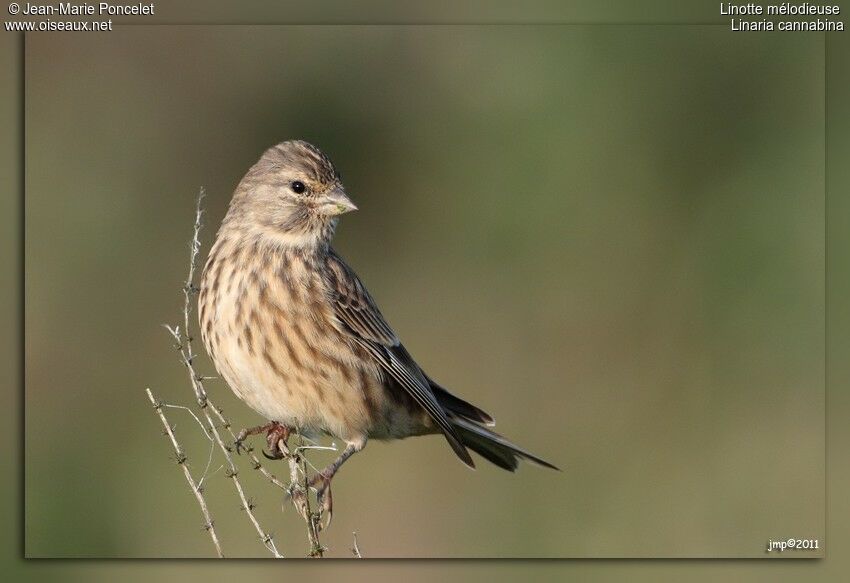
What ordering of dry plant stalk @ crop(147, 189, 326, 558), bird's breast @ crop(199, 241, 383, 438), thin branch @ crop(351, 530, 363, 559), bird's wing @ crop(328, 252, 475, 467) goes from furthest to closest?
bird's wing @ crop(328, 252, 475, 467)
bird's breast @ crop(199, 241, 383, 438)
thin branch @ crop(351, 530, 363, 559)
dry plant stalk @ crop(147, 189, 326, 558)

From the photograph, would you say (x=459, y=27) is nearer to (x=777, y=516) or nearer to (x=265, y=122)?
(x=265, y=122)

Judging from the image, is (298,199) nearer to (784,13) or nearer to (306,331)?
(306,331)

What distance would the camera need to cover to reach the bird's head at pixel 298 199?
7.11 metres

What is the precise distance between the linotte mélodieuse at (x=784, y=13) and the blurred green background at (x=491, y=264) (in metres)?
0.07

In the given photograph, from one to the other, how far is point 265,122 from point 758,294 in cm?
304

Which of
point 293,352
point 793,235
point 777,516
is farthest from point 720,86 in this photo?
point 293,352

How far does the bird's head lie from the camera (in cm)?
711

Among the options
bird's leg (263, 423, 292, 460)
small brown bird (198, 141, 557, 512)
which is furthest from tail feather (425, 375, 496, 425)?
bird's leg (263, 423, 292, 460)

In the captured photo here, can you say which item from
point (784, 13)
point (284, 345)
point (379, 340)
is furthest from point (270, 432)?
point (784, 13)

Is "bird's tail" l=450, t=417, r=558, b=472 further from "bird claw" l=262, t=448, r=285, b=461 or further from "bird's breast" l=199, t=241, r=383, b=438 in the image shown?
"bird claw" l=262, t=448, r=285, b=461

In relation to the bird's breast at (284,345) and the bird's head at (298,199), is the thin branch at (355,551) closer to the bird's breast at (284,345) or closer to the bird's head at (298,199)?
the bird's breast at (284,345)

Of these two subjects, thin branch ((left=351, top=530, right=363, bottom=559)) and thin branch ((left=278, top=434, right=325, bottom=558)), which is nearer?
thin branch ((left=278, top=434, right=325, bottom=558))

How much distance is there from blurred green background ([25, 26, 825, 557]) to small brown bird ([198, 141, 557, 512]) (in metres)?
0.59

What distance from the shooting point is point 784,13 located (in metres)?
7.24
